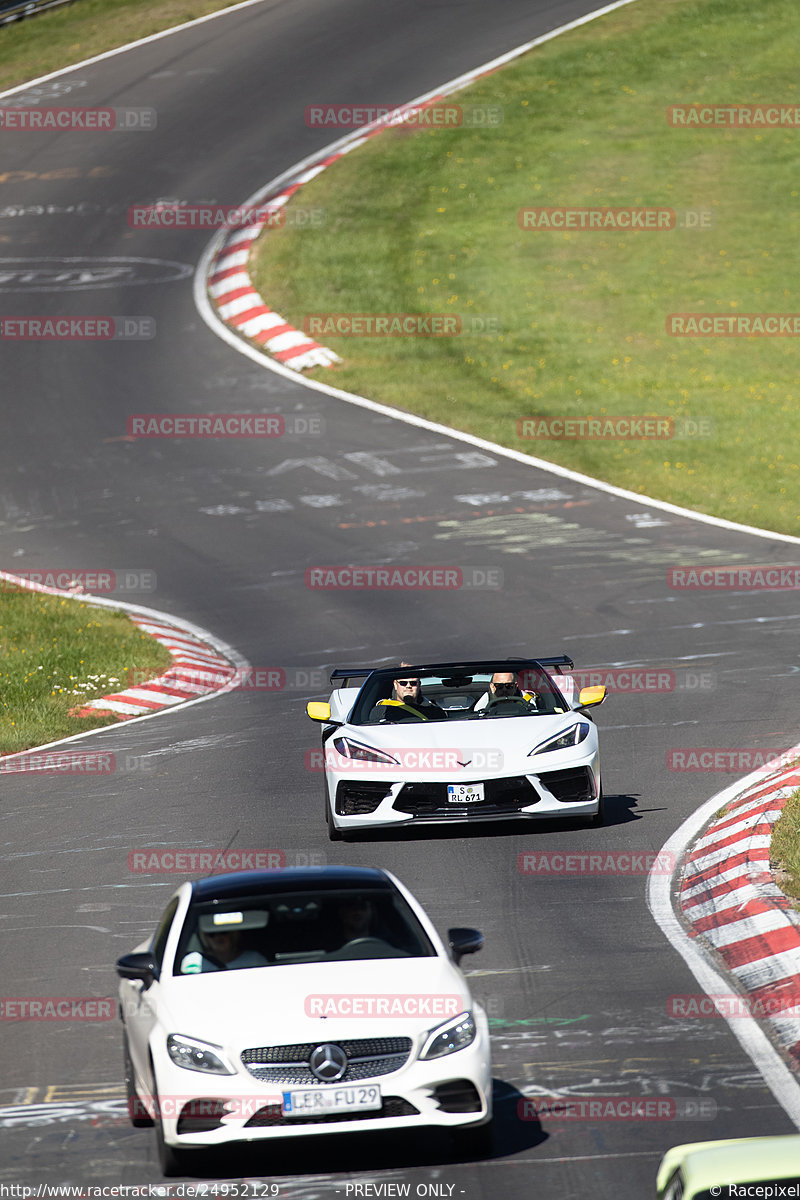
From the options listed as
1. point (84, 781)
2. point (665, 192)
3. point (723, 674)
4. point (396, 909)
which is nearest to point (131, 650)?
point (84, 781)

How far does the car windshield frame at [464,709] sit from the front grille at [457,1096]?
736 centimetres

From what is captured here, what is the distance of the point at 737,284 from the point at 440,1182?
3550 centimetres

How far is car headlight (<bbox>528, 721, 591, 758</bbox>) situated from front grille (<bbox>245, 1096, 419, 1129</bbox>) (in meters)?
6.94

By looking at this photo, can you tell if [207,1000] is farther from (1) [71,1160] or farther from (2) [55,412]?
(2) [55,412]

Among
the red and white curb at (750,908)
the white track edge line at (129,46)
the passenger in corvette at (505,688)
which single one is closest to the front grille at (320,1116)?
the red and white curb at (750,908)

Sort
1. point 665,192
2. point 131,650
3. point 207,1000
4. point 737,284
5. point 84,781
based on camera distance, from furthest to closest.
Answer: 1. point 665,192
2. point 737,284
3. point 131,650
4. point 84,781
5. point 207,1000

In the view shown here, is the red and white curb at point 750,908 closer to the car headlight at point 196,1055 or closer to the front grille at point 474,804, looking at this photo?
the front grille at point 474,804

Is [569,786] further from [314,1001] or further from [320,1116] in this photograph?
[320,1116]

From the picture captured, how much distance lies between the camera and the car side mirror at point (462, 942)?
341 inches

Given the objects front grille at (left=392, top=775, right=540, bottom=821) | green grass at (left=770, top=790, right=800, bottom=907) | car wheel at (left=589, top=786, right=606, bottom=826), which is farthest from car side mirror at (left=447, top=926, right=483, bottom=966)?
car wheel at (left=589, top=786, right=606, bottom=826)

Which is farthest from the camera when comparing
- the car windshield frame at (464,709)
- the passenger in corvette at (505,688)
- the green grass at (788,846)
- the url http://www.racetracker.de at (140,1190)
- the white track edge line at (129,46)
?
the white track edge line at (129,46)

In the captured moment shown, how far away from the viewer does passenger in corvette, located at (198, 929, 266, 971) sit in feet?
28.2

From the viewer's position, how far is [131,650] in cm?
2405

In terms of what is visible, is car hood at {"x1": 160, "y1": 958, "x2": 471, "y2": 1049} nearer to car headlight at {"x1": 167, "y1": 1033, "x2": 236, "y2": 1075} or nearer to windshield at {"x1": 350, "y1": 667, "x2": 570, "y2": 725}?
car headlight at {"x1": 167, "y1": 1033, "x2": 236, "y2": 1075}
